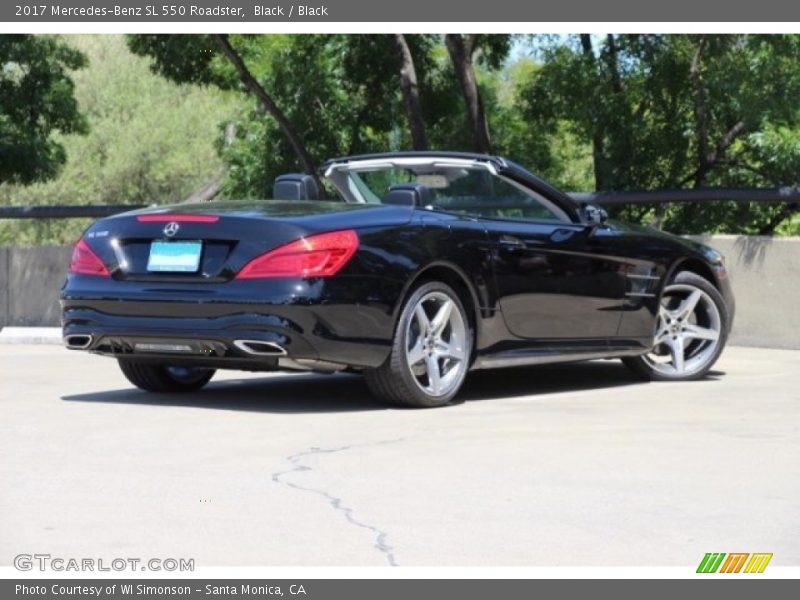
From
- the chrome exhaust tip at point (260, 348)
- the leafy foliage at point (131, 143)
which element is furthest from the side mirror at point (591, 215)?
the leafy foliage at point (131, 143)

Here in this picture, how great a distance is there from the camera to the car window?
10602mm

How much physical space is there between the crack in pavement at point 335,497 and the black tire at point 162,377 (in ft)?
8.07

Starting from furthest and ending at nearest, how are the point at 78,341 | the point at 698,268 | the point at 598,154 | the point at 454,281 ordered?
the point at 598,154
the point at 698,268
the point at 454,281
the point at 78,341

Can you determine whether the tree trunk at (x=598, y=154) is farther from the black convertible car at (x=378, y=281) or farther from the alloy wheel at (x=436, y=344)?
the alloy wheel at (x=436, y=344)

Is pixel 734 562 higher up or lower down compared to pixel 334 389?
higher up

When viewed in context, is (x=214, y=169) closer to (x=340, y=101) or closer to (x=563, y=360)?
(x=340, y=101)

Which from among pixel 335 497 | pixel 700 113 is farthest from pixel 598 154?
pixel 335 497

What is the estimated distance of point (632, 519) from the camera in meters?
6.30

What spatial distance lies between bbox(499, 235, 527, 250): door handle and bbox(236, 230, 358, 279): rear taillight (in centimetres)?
130

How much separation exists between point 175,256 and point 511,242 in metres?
2.01

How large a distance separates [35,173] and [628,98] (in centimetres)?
1104

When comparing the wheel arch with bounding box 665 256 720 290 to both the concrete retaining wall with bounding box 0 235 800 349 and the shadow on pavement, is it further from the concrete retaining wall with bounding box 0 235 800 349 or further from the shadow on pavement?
the concrete retaining wall with bounding box 0 235 800 349

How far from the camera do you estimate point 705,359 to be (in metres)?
11.7

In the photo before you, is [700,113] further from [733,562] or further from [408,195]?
[733,562]
